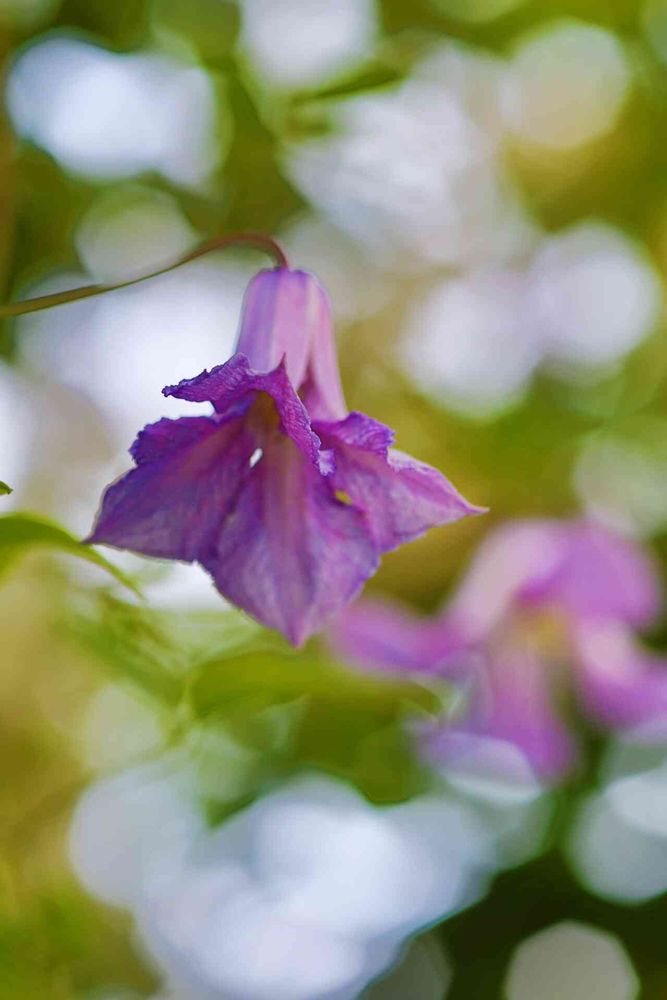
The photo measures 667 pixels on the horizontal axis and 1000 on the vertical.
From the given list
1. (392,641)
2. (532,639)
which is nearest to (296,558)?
(392,641)

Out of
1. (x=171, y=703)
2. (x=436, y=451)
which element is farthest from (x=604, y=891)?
(x=171, y=703)

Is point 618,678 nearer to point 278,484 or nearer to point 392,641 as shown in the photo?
point 392,641

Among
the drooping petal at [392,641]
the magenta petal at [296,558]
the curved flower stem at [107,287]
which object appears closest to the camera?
the curved flower stem at [107,287]

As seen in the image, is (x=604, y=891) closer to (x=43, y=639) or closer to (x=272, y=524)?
(x=43, y=639)

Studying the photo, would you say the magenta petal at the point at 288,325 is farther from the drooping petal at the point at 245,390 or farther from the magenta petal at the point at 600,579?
the magenta petal at the point at 600,579

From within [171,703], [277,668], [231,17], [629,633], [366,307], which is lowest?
[629,633]

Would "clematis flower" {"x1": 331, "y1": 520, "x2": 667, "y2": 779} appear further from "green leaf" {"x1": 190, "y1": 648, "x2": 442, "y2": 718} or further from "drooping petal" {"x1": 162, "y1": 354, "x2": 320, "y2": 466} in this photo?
"drooping petal" {"x1": 162, "y1": 354, "x2": 320, "y2": 466}

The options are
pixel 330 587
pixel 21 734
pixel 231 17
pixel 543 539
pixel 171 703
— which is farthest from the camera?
pixel 543 539

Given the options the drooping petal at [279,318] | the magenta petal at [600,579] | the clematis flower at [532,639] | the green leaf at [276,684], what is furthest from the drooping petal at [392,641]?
the drooping petal at [279,318]
